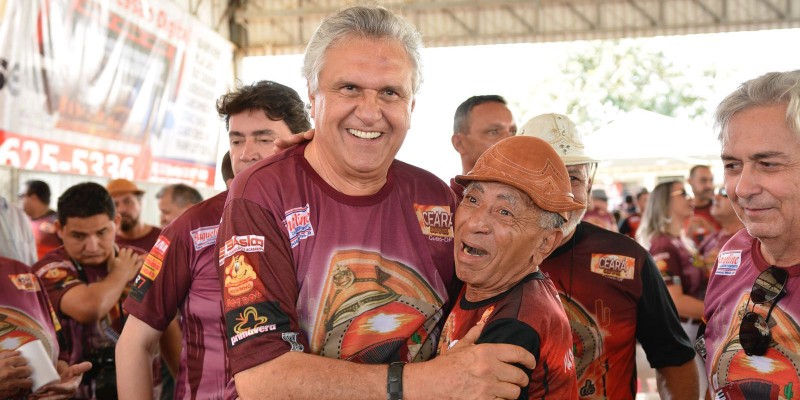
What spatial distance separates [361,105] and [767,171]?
3.93 ft

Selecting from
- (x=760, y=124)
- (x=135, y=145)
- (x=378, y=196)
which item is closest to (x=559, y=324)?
(x=378, y=196)

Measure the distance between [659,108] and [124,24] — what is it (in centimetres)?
2681

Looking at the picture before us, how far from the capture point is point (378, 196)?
238 cm

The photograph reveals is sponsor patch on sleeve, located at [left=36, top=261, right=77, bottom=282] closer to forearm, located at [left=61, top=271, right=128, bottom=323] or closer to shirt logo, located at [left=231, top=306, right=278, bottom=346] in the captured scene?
forearm, located at [left=61, top=271, right=128, bottom=323]

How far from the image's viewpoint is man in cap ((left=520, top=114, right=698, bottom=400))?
3.00m

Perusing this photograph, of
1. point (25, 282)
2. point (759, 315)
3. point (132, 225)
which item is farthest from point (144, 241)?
point (759, 315)

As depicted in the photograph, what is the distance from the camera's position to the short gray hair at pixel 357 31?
7.50 feet

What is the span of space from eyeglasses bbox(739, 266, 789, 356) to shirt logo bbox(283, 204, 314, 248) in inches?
53.4

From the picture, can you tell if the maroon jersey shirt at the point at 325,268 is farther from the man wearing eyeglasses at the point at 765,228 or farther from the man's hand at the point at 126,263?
the man's hand at the point at 126,263

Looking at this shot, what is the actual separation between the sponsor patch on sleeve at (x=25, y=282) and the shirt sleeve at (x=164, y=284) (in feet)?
2.77

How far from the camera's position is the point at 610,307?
10.0 ft

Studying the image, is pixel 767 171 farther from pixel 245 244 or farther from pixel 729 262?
pixel 245 244

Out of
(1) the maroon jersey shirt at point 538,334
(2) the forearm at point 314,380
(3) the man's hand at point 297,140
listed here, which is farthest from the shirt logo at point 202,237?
(1) the maroon jersey shirt at point 538,334

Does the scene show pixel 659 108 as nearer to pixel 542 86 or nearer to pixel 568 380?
pixel 542 86
